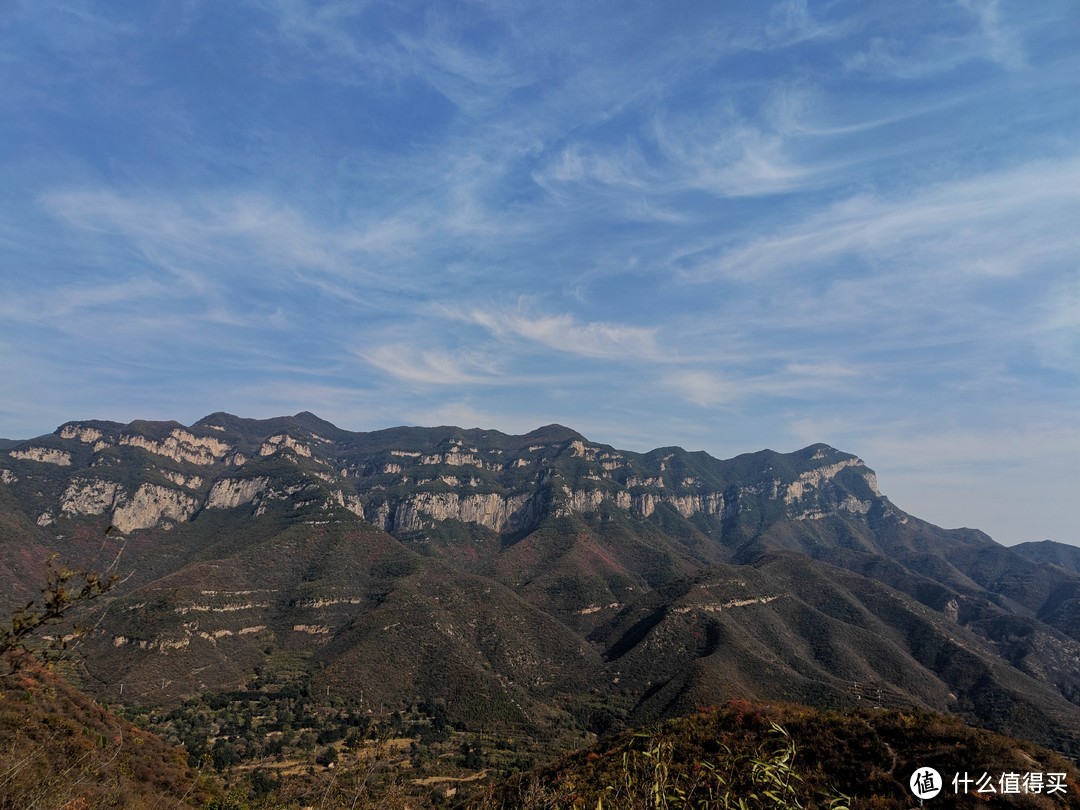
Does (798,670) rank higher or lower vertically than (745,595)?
lower

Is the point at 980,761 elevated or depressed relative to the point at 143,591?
elevated

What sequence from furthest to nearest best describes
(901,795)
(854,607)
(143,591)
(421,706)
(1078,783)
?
(854,607)
(143,591)
(421,706)
(901,795)
(1078,783)

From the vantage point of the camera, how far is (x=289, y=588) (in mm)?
186375

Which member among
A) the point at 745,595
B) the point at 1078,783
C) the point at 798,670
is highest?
the point at 1078,783

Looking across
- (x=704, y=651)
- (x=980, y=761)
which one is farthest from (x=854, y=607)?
(x=980, y=761)

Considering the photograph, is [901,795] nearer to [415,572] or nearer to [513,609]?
[513,609]

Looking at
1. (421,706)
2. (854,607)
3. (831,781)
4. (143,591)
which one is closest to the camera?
(831,781)

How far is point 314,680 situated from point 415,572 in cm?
7137

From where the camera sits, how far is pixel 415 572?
19750 centimetres

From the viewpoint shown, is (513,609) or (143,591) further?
(513,609)

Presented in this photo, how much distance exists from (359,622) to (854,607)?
165 m

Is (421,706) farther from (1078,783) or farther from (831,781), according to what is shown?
(1078,783)

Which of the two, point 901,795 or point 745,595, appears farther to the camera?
point 745,595

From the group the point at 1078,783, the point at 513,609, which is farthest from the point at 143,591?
the point at 1078,783
